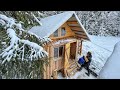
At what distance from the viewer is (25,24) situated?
8.04 ft

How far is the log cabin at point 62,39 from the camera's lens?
14.6 feet

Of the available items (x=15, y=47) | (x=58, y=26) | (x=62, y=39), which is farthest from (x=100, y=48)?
(x=15, y=47)

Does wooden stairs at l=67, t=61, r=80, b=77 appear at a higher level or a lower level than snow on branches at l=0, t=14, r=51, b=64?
lower

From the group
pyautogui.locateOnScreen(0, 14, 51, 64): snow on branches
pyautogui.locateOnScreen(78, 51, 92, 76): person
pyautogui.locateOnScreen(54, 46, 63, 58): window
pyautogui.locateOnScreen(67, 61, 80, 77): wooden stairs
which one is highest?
pyautogui.locateOnScreen(0, 14, 51, 64): snow on branches

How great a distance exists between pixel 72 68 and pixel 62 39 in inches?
45.1

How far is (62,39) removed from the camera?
491cm

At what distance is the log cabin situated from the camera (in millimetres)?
4449

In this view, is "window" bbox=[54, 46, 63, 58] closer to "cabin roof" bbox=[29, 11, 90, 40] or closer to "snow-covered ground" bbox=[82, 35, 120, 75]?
"cabin roof" bbox=[29, 11, 90, 40]

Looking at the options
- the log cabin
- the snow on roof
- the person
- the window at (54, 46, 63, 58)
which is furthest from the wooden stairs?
the snow on roof

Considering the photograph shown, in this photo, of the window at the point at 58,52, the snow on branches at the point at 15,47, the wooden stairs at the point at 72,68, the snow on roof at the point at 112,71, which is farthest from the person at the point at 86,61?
the snow on branches at the point at 15,47

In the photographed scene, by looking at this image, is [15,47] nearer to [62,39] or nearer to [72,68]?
[62,39]
